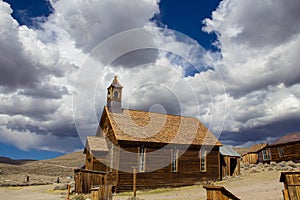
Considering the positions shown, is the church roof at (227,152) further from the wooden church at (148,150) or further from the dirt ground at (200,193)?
the dirt ground at (200,193)

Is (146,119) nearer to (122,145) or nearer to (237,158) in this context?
(122,145)

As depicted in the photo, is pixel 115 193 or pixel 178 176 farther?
pixel 178 176

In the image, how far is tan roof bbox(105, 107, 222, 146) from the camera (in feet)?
77.4

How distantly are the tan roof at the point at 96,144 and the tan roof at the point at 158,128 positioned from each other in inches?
93.5

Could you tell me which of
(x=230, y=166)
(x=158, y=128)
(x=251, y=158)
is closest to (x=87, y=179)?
(x=158, y=128)

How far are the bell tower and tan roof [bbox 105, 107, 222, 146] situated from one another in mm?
694

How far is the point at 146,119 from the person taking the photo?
27.4 m

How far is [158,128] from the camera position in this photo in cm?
2636

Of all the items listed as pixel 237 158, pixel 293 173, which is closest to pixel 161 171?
pixel 237 158

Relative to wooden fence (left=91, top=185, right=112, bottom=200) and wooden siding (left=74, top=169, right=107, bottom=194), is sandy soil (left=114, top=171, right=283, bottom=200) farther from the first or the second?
wooden fence (left=91, top=185, right=112, bottom=200)

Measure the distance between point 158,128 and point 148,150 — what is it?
3.56 m

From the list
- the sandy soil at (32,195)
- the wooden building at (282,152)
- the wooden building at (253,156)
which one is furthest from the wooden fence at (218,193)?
the wooden building at (253,156)

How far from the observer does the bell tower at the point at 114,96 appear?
26.7 metres

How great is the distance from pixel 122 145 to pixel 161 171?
4.54 meters
